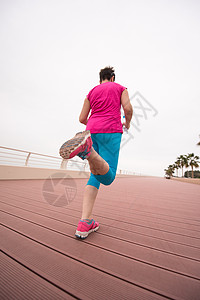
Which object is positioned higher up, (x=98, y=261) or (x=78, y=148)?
(x=78, y=148)

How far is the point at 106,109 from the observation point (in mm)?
1113

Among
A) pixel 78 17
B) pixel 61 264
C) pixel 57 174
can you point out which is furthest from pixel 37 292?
pixel 78 17

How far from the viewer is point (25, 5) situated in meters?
35.2

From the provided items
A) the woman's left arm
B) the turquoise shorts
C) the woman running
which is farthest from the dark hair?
the turquoise shorts

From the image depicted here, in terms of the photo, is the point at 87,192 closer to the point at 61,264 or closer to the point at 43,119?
the point at 61,264

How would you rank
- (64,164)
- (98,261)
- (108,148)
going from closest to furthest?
(98,261) < (108,148) < (64,164)

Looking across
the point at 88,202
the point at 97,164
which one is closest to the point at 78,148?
the point at 97,164

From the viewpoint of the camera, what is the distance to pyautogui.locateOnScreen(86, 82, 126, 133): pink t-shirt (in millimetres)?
1066

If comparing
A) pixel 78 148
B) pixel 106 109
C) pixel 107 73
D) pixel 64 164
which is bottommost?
pixel 78 148

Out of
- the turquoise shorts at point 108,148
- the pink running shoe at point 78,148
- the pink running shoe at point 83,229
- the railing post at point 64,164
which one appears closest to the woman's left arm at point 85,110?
the turquoise shorts at point 108,148

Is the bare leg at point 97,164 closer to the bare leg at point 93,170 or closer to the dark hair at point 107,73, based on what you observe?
the bare leg at point 93,170

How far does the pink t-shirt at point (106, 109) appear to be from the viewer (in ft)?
3.50

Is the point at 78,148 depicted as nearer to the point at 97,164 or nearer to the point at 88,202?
the point at 97,164

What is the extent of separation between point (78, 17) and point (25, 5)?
14140mm
